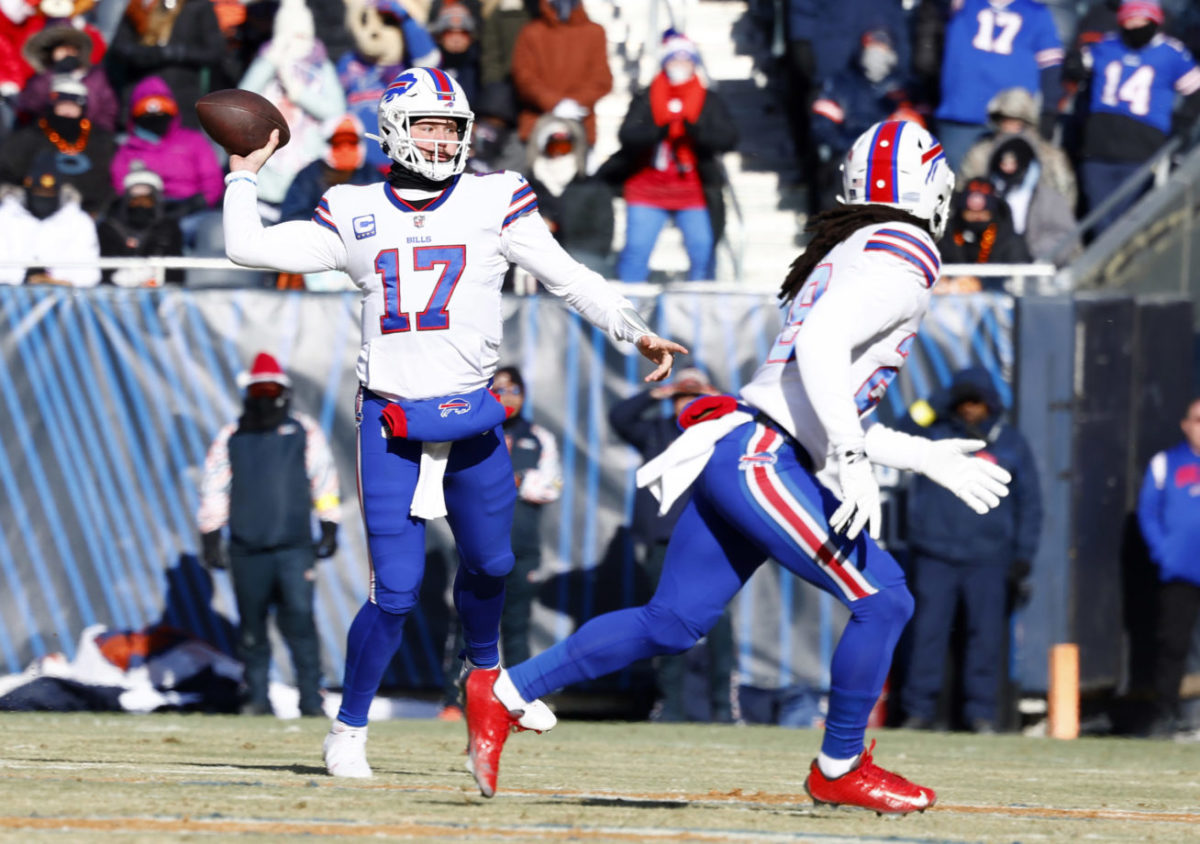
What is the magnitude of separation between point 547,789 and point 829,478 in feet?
4.38

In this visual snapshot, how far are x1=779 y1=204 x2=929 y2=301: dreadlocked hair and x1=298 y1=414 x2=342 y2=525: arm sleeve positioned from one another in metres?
5.25

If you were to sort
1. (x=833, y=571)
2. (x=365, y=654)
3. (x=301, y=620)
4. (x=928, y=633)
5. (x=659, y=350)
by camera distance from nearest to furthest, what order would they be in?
(x=833, y=571) < (x=659, y=350) < (x=365, y=654) < (x=301, y=620) < (x=928, y=633)

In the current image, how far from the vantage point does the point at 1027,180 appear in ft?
38.8

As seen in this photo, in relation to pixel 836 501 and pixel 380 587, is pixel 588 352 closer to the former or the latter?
pixel 380 587

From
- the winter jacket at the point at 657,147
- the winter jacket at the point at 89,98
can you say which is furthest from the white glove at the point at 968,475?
the winter jacket at the point at 89,98

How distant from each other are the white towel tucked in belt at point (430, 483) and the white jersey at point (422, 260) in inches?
6.9

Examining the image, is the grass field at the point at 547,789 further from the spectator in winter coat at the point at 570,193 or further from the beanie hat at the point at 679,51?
the beanie hat at the point at 679,51

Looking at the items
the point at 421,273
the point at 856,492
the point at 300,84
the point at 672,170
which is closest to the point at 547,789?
the point at 856,492

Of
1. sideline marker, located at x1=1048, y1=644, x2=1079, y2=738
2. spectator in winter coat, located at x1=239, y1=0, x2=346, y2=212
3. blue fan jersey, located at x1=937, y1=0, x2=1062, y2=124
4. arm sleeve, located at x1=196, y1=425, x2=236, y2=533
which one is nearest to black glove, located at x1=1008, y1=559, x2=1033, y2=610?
sideline marker, located at x1=1048, y1=644, x2=1079, y2=738

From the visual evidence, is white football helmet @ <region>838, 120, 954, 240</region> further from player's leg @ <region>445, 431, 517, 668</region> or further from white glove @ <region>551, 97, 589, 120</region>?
white glove @ <region>551, 97, 589, 120</region>

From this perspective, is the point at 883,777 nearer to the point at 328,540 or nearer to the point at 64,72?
the point at 328,540

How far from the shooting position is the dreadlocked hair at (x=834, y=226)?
17.2 feet

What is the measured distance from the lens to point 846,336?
16.2ft

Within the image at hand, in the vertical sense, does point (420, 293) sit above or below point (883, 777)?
above
